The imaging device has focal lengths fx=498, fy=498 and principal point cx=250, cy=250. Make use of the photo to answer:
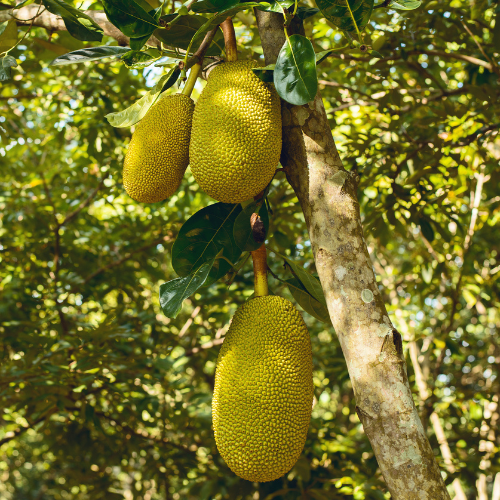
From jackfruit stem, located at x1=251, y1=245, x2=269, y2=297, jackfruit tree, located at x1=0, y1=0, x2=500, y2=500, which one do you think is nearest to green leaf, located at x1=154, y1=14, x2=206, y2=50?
jackfruit tree, located at x1=0, y1=0, x2=500, y2=500

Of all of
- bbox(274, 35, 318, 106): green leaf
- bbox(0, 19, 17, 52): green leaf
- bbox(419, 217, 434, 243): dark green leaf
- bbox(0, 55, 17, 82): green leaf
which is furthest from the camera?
bbox(419, 217, 434, 243): dark green leaf

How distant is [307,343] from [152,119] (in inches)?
22.6

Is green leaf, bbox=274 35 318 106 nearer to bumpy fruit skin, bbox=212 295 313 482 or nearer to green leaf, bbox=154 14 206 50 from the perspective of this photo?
green leaf, bbox=154 14 206 50

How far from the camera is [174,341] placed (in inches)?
96.9

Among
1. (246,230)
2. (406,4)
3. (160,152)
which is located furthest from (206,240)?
(406,4)

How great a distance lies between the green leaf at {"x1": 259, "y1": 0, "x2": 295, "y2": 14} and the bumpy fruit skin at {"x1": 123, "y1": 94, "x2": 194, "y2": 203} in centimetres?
28

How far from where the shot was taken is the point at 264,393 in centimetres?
87

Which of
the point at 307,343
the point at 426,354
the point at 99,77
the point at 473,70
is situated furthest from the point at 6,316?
the point at 426,354

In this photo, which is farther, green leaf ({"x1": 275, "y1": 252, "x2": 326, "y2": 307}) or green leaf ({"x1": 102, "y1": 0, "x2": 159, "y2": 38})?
green leaf ({"x1": 275, "y1": 252, "x2": 326, "y2": 307})

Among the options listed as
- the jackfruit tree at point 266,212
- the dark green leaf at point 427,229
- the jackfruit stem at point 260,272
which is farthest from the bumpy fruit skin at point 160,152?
the dark green leaf at point 427,229

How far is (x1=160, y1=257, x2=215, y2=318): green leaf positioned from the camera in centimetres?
91

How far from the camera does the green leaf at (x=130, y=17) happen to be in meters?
0.92

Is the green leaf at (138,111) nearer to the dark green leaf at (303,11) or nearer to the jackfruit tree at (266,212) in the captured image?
the jackfruit tree at (266,212)

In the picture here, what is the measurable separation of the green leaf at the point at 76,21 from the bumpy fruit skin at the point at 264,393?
2.46 feet
